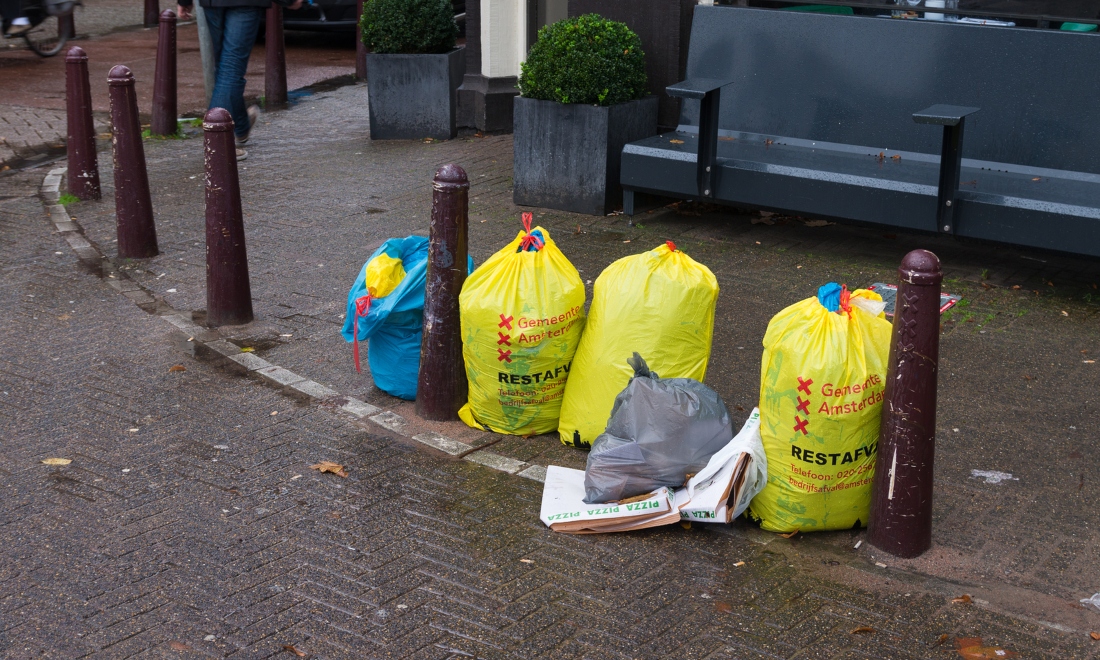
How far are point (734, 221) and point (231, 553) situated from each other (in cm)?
463

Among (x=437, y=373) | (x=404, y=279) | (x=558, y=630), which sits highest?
(x=404, y=279)

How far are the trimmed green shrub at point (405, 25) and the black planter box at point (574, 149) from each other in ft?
Result: 7.52

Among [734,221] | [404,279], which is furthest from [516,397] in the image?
[734,221]

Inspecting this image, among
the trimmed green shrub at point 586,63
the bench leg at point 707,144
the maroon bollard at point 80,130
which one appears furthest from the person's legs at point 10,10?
the bench leg at point 707,144

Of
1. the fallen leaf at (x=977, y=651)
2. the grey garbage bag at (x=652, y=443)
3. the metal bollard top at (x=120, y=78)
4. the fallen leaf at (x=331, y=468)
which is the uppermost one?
the metal bollard top at (x=120, y=78)

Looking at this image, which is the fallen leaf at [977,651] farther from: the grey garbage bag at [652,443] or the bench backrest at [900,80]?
the bench backrest at [900,80]

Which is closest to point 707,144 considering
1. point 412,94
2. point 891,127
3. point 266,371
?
point 891,127

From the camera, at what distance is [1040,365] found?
16.5ft

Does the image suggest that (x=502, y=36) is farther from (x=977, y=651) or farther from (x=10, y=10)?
(x=977, y=651)

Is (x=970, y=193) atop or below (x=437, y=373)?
atop

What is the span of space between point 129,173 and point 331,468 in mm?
3171

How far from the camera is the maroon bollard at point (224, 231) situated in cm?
537

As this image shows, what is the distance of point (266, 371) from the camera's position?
509cm

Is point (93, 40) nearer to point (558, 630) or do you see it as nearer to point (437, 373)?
point (437, 373)
